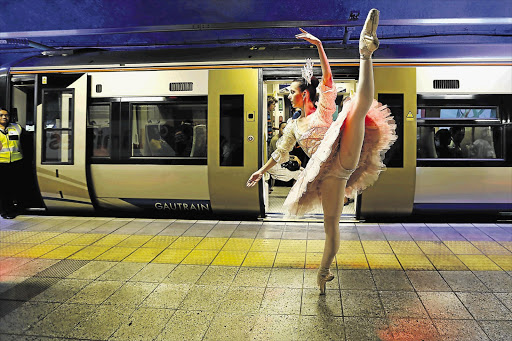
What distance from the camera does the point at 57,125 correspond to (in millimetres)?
6219

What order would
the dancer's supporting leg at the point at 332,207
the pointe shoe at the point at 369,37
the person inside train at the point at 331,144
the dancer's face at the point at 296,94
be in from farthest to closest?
the dancer's face at the point at 296,94 → the dancer's supporting leg at the point at 332,207 → the person inside train at the point at 331,144 → the pointe shoe at the point at 369,37

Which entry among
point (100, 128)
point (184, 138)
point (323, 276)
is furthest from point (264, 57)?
point (323, 276)

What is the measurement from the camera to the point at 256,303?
10.2 ft

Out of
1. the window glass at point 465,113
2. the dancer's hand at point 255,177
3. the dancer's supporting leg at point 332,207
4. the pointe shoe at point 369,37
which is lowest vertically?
the dancer's supporting leg at point 332,207

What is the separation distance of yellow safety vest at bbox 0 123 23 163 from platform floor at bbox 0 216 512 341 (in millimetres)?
1212

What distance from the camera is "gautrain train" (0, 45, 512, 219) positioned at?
5.54 meters

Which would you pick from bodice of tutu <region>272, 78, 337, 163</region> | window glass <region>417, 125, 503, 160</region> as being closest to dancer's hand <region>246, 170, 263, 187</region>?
bodice of tutu <region>272, 78, 337, 163</region>

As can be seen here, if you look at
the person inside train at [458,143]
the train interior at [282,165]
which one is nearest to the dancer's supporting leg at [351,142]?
the train interior at [282,165]

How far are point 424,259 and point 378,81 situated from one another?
2646mm

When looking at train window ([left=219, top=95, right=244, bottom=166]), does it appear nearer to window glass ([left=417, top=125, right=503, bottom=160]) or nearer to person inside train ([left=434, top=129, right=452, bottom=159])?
window glass ([left=417, top=125, right=503, bottom=160])

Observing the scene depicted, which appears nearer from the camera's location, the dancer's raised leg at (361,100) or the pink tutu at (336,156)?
the dancer's raised leg at (361,100)

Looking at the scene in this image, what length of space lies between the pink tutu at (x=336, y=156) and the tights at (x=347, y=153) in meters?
0.06

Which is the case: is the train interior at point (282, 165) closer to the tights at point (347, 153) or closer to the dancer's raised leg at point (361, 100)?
the tights at point (347, 153)

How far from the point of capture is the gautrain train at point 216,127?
18.2ft
